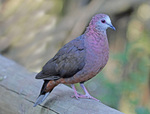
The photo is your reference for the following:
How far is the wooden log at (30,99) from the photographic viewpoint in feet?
7.95

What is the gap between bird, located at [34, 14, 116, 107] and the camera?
2674mm

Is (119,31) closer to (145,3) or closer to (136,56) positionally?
(145,3)

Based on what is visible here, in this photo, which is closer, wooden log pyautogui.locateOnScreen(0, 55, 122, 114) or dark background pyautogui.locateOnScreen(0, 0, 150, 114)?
wooden log pyautogui.locateOnScreen(0, 55, 122, 114)

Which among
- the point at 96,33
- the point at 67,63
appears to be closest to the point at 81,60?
the point at 67,63

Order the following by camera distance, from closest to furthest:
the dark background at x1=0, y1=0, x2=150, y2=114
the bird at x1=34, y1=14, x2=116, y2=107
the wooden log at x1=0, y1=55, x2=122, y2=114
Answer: the wooden log at x1=0, y1=55, x2=122, y2=114 → the bird at x1=34, y1=14, x2=116, y2=107 → the dark background at x1=0, y1=0, x2=150, y2=114

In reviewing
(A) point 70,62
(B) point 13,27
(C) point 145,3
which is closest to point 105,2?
(C) point 145,3

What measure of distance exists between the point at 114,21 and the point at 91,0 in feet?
2.08

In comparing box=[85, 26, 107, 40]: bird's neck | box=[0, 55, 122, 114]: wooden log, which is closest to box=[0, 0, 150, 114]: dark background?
box=[0, 55, 122, 114]: wooden log

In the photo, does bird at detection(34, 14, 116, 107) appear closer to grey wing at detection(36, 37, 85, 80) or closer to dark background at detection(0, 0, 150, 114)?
grey wing at detection(36, 37, 85, 80)

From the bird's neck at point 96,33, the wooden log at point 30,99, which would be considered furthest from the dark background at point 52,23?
the bird's neck at point 96,33

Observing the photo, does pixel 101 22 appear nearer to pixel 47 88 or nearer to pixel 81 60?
pixel 81 60

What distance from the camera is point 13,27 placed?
6207mm

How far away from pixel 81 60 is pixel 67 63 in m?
0.13

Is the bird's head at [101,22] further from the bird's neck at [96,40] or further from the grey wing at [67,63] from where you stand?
the grey wing at [67,63]
